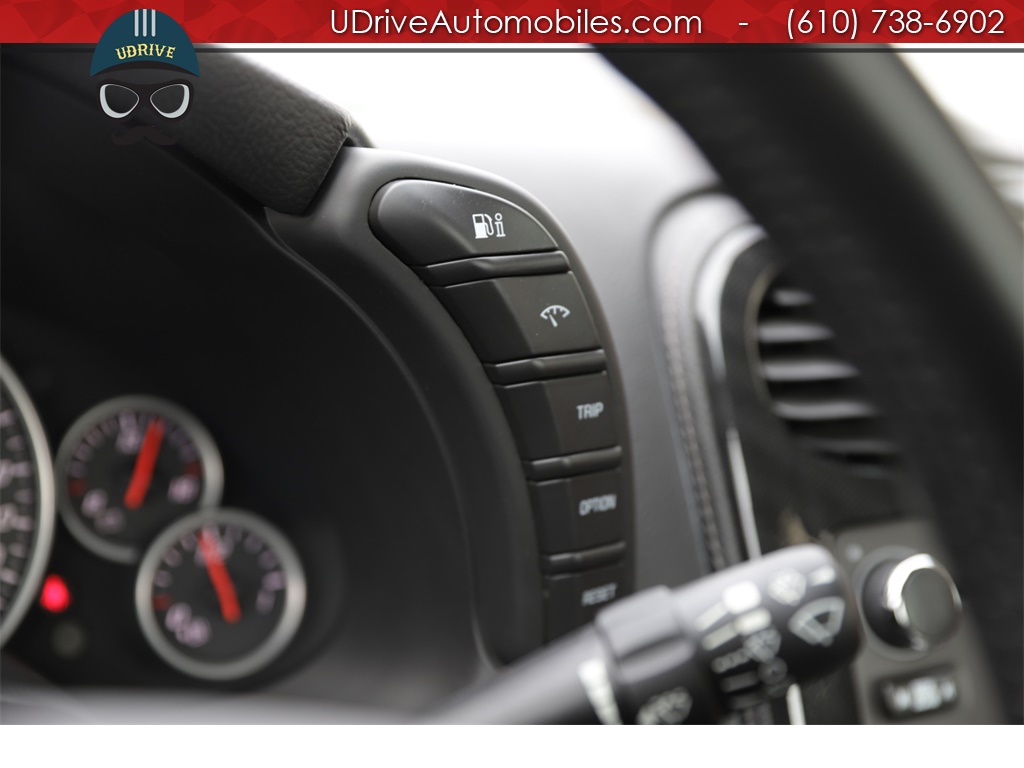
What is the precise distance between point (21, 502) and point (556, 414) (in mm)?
589

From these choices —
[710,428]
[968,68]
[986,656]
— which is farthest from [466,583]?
[968,68]

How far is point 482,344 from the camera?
560mm

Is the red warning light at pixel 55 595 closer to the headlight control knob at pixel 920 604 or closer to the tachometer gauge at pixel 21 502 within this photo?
the tachometer gauge at pixel 21 502

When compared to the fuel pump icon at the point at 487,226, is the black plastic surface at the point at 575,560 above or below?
below

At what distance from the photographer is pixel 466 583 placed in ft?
2.15

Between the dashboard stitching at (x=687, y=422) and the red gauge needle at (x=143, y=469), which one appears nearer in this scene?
the dashboard stitching at (x=687, y=422)

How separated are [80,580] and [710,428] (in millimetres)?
663

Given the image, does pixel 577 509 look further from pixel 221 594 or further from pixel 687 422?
pixel 221 594

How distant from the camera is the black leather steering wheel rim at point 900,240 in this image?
0.36m

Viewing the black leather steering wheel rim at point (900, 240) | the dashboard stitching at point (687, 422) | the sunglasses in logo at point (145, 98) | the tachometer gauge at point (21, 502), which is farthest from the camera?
the tachometer gauge at point (21, 502)

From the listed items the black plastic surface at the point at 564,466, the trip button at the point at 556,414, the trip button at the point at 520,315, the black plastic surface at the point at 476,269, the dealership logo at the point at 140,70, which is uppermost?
the dealership logo at the point at 140,70

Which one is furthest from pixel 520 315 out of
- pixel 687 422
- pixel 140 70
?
pixel 140 70

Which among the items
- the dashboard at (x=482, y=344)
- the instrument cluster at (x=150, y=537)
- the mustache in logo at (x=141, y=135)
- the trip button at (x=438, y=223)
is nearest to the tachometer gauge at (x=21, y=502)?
the instrument cluster at (x=150, y=537)

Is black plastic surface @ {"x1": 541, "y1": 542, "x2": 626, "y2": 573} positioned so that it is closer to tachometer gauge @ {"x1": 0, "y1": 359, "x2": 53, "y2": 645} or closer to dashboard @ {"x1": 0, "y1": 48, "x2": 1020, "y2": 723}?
dashboard @ {"x1": 0, "y1": 48, "x2": 1020, "y2": 723}
